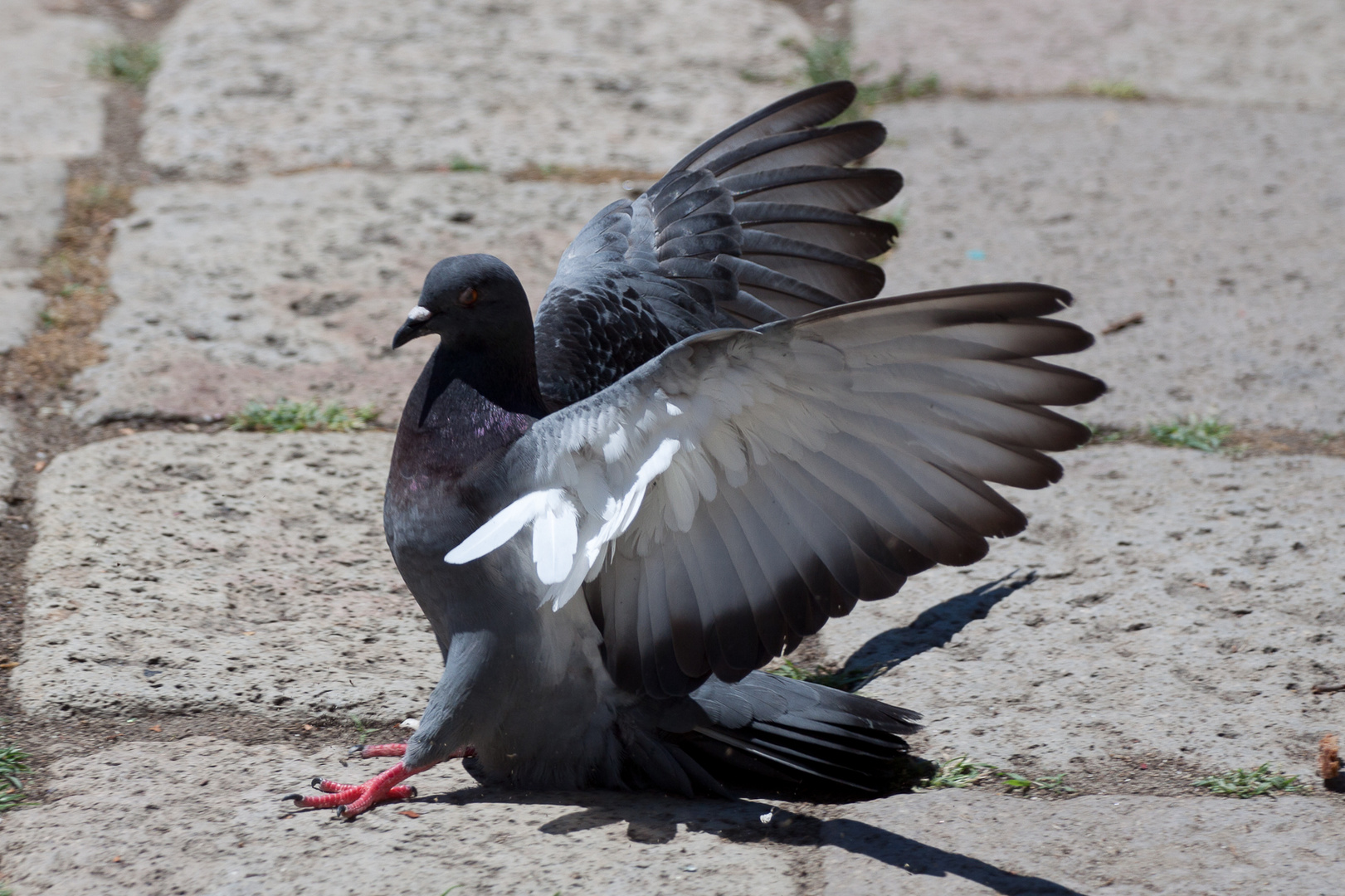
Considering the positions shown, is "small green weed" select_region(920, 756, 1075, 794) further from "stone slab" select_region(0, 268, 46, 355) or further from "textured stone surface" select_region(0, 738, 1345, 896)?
"stone slab" select_region(0, 268, 46, 355)

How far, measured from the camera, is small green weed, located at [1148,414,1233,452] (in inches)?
135

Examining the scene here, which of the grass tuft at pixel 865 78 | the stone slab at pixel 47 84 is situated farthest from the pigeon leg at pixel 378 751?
the grass tuft at pixel 865 78

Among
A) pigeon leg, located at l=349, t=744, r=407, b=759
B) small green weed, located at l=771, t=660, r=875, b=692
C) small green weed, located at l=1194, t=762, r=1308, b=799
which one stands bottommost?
pigeon leg, located at l=349, t=744, r=407, b=759

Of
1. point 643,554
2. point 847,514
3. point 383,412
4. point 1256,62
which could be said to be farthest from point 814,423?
point 1256,62

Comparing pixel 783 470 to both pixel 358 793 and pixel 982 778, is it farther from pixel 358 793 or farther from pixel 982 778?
pixel 358 793

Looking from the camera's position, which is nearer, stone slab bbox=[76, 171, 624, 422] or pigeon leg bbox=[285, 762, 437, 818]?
pigeon leg bbox=[285, 762, 437, 818]

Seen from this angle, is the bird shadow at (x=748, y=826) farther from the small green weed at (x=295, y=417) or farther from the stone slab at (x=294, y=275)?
the stone slab at (x=294, y=275)

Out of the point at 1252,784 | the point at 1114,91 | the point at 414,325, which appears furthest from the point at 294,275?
the point at 1114,91

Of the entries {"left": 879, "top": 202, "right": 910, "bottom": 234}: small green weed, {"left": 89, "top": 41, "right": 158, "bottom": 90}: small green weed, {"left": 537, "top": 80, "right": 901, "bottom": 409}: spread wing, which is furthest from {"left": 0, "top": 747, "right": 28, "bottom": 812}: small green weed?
{"left": 89, "top": 41, "right": 158, "bottom": 90}: small green weed

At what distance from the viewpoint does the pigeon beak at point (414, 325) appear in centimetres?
245

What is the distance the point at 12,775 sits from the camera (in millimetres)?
2291

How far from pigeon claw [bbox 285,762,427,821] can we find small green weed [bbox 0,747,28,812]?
1.48 feet

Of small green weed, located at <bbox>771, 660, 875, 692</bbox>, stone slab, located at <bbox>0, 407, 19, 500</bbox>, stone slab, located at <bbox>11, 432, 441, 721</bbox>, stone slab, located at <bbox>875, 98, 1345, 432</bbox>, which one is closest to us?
stone slab, located at <bbox>11, 432, 441, 721</bbox>

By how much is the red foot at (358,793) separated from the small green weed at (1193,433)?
2.11m
